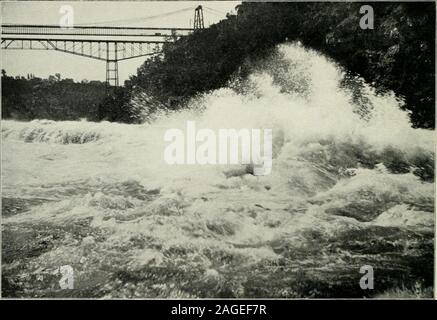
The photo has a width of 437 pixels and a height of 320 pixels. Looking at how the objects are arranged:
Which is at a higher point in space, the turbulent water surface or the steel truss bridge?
the steel truss bridge

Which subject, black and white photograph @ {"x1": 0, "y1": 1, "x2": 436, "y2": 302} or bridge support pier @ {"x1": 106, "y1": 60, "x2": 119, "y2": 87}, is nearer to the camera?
black and white photograph @ {"x1": 0, "y1": 1, "x2": 436, "y2": 302}

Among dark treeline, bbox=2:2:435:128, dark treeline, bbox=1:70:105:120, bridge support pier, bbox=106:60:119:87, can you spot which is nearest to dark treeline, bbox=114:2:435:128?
dark treeline, bbox=2:2:435:128

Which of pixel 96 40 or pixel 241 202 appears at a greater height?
pixel 96 40

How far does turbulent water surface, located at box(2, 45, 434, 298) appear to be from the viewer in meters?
5.04

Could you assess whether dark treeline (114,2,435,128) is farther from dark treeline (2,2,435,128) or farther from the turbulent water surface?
the turbulent water surface

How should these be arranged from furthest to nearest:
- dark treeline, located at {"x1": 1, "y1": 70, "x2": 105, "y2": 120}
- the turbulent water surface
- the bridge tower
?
the bridge tower, dark treeline, located at {"x1": 1, "y1": 70, "x2": 105, "y2": 120}, the turbulent water surface

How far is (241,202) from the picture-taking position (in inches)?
205

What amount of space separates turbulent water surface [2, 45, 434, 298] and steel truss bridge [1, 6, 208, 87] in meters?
0.88

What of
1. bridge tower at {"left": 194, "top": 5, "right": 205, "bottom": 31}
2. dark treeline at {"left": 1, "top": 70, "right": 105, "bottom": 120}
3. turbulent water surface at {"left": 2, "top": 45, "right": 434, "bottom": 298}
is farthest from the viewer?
bridge tower at {"left": 194, "top": 5, "right": 205, "bottom": 31}

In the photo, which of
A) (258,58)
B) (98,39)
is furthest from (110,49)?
(258,58)

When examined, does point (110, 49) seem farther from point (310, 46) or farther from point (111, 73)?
point (310, 46)

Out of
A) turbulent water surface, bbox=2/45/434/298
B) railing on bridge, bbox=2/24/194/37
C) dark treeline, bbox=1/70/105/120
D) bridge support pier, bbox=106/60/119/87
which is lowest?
turbulent water surface, bbox=2/45/434/298

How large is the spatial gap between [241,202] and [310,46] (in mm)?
2059

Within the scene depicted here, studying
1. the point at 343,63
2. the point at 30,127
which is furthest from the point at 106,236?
the point at 343,63
